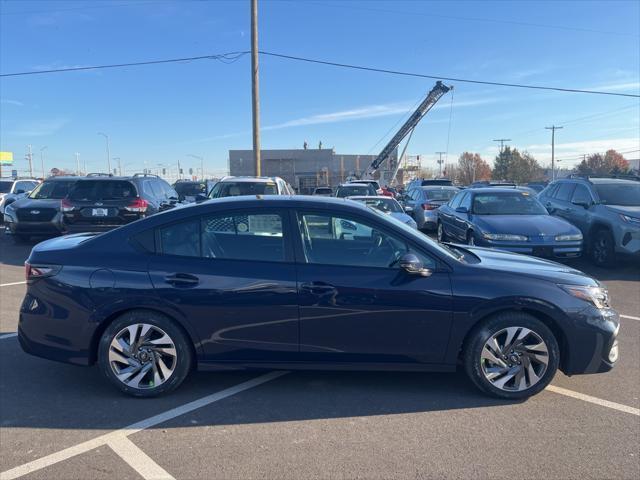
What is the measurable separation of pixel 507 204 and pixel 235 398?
8.26 metres

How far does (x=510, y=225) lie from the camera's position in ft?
30.3

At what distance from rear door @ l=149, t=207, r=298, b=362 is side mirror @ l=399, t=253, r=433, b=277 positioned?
2.77 feet

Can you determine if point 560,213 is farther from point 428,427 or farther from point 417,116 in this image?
point 417,116

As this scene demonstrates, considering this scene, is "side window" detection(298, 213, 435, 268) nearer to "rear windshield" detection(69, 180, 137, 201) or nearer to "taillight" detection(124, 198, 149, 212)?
"taillight" detection(124, 198, 149, 212)

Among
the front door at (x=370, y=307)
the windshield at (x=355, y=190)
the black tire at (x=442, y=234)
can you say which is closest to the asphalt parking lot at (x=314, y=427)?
the front door at (x=370, y=307)

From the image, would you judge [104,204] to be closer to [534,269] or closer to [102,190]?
[102,190]

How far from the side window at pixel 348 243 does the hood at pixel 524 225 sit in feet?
18.8

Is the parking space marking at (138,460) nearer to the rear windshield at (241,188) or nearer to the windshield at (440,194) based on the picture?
the rear windshield at (241,188)

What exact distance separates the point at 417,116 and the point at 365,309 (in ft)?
110

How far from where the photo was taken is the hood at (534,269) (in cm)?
397

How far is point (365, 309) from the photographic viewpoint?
Answer: 12.6 feet

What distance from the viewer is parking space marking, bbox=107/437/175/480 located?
298 cm

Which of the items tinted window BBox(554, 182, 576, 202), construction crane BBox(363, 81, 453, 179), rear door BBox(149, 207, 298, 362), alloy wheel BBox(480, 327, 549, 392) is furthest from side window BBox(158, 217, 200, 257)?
construction crane BBox(363, 81, 453, 179)

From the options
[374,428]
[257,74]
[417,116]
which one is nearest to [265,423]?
[374,428]
